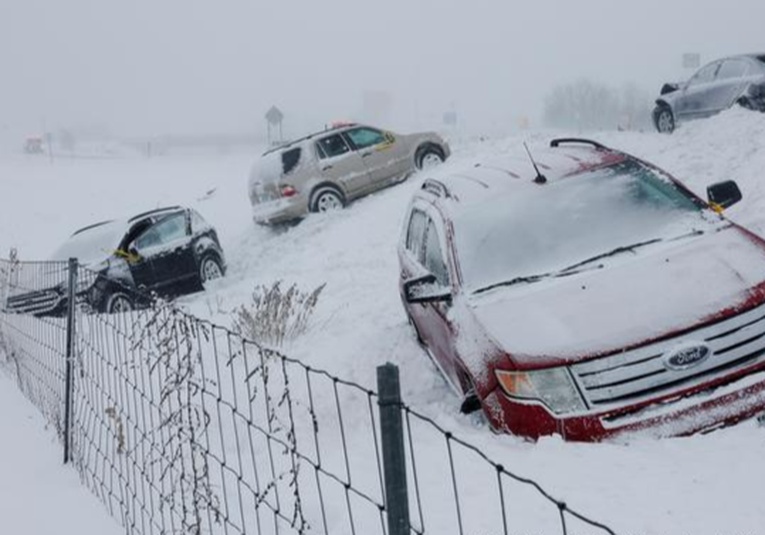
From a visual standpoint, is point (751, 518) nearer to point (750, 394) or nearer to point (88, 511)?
point (750, 394)

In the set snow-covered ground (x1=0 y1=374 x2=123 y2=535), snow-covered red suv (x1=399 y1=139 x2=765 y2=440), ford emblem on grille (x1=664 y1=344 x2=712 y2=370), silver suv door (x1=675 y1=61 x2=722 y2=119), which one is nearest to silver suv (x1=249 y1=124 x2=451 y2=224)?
silver suv door (x1=675 y1=61 x2=722 y2=119)

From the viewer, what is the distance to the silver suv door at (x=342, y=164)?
54.4 ft

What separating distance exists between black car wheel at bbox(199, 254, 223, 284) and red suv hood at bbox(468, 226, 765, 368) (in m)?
10.2

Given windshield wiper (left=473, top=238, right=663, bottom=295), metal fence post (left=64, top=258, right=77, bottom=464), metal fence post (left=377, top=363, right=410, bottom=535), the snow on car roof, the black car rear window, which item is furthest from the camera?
the black car rear window

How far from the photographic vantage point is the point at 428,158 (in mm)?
18141

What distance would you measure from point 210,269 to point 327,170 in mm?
3575

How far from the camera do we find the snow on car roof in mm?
5863

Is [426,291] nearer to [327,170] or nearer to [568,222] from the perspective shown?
[568,222]

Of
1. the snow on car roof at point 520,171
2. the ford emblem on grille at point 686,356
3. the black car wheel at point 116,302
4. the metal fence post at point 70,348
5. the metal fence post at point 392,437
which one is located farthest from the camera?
the black car wheel at point 116,302

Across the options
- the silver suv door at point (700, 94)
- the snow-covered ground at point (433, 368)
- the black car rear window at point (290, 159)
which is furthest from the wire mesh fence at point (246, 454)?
the silver suv door at point (700, 94)

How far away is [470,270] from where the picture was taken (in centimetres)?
523

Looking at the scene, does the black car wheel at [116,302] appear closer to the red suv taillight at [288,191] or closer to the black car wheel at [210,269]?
the black car wheel at [210,269]

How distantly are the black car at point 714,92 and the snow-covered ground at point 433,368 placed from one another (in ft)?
4.77

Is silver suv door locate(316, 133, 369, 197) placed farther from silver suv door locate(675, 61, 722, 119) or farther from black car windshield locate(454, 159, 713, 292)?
black car windshield locate(454, 159, 713, 292)
